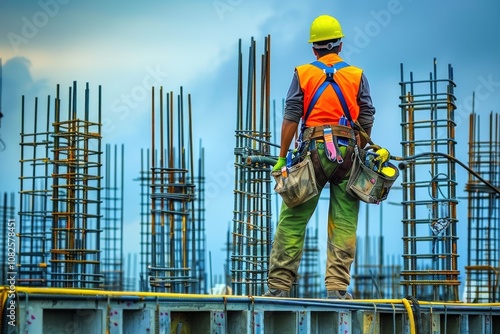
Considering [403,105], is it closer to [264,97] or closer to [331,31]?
[264,97]

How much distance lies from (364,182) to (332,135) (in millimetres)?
523

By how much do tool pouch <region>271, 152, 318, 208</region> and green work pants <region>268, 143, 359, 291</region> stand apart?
17 cm

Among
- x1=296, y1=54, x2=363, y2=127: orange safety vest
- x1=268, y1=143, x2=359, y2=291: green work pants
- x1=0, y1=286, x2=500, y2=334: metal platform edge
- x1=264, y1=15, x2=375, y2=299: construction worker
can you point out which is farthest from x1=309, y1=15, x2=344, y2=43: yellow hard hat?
x1=0, y1=286, x2=500, y2=334: metal platform edge

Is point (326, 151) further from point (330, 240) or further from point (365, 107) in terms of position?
point (330, 240)

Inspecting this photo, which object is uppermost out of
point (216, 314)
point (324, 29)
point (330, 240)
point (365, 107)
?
point (324, 29)

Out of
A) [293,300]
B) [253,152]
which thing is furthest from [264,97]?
[293,300]

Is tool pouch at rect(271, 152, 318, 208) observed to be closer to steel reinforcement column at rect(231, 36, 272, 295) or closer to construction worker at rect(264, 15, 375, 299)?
construction worker at rect(264, 15, 375, 299)

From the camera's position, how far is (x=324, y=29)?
9.73m

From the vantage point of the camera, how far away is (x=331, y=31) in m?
9.71

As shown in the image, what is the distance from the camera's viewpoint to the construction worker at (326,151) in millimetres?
9539

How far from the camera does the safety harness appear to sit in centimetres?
948

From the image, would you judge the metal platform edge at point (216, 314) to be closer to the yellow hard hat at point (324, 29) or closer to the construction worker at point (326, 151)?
the construction worker at point (326, 151)

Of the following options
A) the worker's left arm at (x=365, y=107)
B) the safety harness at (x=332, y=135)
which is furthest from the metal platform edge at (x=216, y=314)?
the worker's left arm at (x=365, y=107)

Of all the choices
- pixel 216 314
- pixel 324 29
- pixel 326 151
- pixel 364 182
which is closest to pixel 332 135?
pixel 326 151
